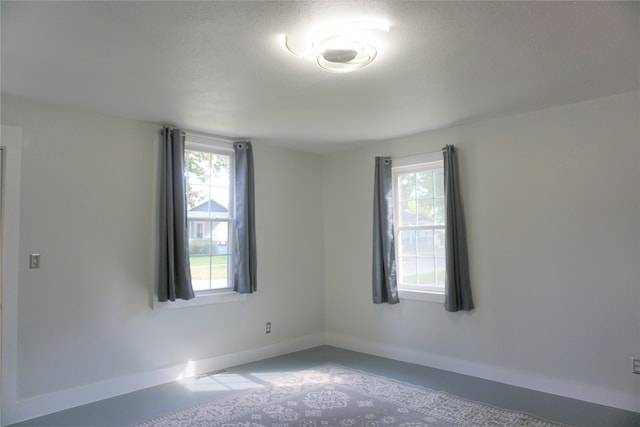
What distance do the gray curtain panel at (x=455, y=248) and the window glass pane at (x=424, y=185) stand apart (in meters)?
0.36

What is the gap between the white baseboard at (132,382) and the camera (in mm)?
3340

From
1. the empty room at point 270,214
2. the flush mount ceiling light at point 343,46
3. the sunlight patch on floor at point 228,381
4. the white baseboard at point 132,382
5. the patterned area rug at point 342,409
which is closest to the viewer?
the flush mount ceiling light at point 343,46

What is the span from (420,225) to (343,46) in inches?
107

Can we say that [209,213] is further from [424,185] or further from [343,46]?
[343,46]

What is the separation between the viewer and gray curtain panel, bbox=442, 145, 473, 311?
4207mm

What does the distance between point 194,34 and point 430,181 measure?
309 centimetres

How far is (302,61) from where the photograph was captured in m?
2.74

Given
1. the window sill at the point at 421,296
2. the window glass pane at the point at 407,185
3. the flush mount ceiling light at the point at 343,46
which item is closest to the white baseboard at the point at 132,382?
the window sill at the point at 421,296

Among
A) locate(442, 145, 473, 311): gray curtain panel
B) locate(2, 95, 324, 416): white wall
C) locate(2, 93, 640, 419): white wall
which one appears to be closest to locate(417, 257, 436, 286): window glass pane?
locate(2, 93, 640, 419): white wall

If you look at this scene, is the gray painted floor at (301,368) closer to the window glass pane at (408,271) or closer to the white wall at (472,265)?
the white wall at (472,265)

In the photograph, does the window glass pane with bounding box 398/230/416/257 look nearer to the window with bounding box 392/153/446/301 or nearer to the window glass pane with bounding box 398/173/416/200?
the window with bounding box 392/153/446/301

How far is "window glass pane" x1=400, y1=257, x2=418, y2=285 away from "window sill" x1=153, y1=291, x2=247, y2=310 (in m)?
1.82

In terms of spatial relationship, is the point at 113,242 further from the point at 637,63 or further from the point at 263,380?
the point at 637,63

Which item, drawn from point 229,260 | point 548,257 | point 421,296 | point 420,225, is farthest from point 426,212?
point 229,260
